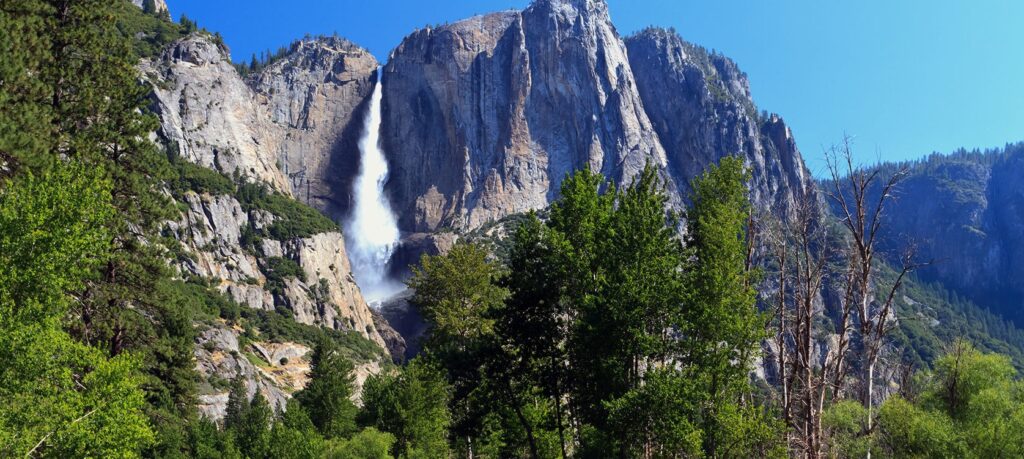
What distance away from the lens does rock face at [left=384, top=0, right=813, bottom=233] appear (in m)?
165

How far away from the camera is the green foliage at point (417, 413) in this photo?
129 ft

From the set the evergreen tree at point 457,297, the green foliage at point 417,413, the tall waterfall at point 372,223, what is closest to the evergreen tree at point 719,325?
the evergreen tree at point 457,297

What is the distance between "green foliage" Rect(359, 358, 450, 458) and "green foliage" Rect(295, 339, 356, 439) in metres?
6.61

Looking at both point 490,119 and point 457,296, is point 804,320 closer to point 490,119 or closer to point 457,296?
point 457,296

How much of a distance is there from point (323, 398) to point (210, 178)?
248 ft

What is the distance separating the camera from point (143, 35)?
141m

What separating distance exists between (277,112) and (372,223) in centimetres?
3427

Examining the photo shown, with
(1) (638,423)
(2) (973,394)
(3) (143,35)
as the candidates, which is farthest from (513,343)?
(3) (143,35)

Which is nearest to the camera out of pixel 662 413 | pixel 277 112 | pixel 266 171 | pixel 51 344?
pixel 51 344

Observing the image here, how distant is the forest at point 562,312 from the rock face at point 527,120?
127755mm

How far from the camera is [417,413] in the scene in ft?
131

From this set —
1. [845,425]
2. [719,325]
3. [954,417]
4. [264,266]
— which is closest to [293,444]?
[719,325]

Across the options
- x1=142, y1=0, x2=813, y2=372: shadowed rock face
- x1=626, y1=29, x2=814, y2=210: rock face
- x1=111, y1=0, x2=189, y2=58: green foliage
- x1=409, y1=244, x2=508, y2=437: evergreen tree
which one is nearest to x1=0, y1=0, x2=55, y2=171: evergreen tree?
x1=409, y1=244, x2=508, y2=437: evergreen tree

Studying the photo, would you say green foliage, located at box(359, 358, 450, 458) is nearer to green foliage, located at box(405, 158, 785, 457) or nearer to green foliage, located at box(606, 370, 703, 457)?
green foliage, located at box(405, 158, 785, 457)
